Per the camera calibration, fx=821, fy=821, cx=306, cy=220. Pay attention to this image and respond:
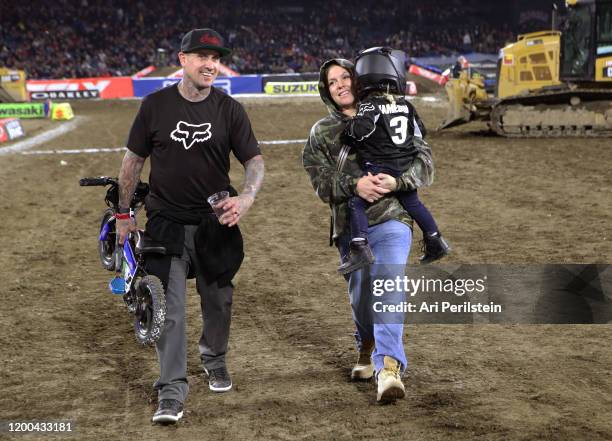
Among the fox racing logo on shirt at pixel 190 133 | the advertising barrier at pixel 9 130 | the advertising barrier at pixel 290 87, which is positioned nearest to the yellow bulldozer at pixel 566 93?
the advertising barrier at pixel 9 130

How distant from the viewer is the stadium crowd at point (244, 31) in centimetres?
4838

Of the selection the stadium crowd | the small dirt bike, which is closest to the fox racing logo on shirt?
the small dirt bike

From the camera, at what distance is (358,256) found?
4.79 m

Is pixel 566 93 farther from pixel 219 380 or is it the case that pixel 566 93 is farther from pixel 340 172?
pixel 219 380

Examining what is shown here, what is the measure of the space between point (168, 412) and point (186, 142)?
1570mm

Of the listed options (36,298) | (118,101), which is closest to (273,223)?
(36,298)

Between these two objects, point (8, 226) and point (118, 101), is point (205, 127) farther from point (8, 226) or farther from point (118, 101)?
point (118, 101)

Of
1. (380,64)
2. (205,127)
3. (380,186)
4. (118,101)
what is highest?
(380,64)

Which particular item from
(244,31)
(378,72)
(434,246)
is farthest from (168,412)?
(244,31)

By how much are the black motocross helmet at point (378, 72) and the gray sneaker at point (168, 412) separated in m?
2.13

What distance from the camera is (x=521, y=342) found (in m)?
6.15

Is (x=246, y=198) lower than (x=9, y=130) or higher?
higher

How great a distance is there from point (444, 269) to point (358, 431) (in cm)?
407

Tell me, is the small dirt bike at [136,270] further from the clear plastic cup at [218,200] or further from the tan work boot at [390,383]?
the tan work boot at [390,383]
